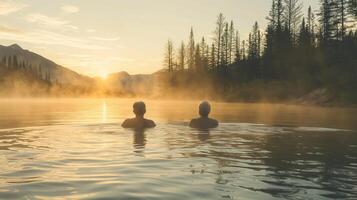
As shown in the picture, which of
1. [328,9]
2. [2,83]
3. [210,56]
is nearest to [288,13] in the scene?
[328,9]

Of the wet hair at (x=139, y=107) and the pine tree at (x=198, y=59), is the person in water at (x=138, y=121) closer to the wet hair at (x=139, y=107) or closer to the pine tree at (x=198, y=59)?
the wet hair at (x=139, y=107)

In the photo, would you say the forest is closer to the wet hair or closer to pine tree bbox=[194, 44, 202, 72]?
pine tree bbox=[194, 44, 202, 72]

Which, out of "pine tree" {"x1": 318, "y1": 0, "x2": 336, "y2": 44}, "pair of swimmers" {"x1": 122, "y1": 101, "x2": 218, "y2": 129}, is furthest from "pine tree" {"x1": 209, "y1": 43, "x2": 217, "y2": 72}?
"pair of swimmers" {"x1": 122, "y1": 101, "x2": 218, "y2": 129}

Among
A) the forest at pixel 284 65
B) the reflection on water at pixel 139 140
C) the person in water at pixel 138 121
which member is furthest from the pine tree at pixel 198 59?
the reflection on water at pixel 139 140

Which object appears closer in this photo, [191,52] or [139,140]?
[139,140]

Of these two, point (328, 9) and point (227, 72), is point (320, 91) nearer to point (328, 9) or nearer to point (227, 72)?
point (328, 9)

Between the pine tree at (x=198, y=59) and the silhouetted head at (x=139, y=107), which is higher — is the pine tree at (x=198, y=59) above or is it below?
above

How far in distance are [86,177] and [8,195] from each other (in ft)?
6.42

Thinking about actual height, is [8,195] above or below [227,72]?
below

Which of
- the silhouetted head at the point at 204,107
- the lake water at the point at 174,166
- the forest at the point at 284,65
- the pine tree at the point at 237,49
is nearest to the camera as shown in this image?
the lake water at the point at 174,166

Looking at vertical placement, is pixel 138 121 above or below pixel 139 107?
below

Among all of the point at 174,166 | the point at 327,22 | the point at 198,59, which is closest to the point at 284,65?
the point at 327,22

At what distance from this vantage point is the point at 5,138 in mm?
17031

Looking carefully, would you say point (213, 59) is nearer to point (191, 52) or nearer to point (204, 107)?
point (191, 52)
